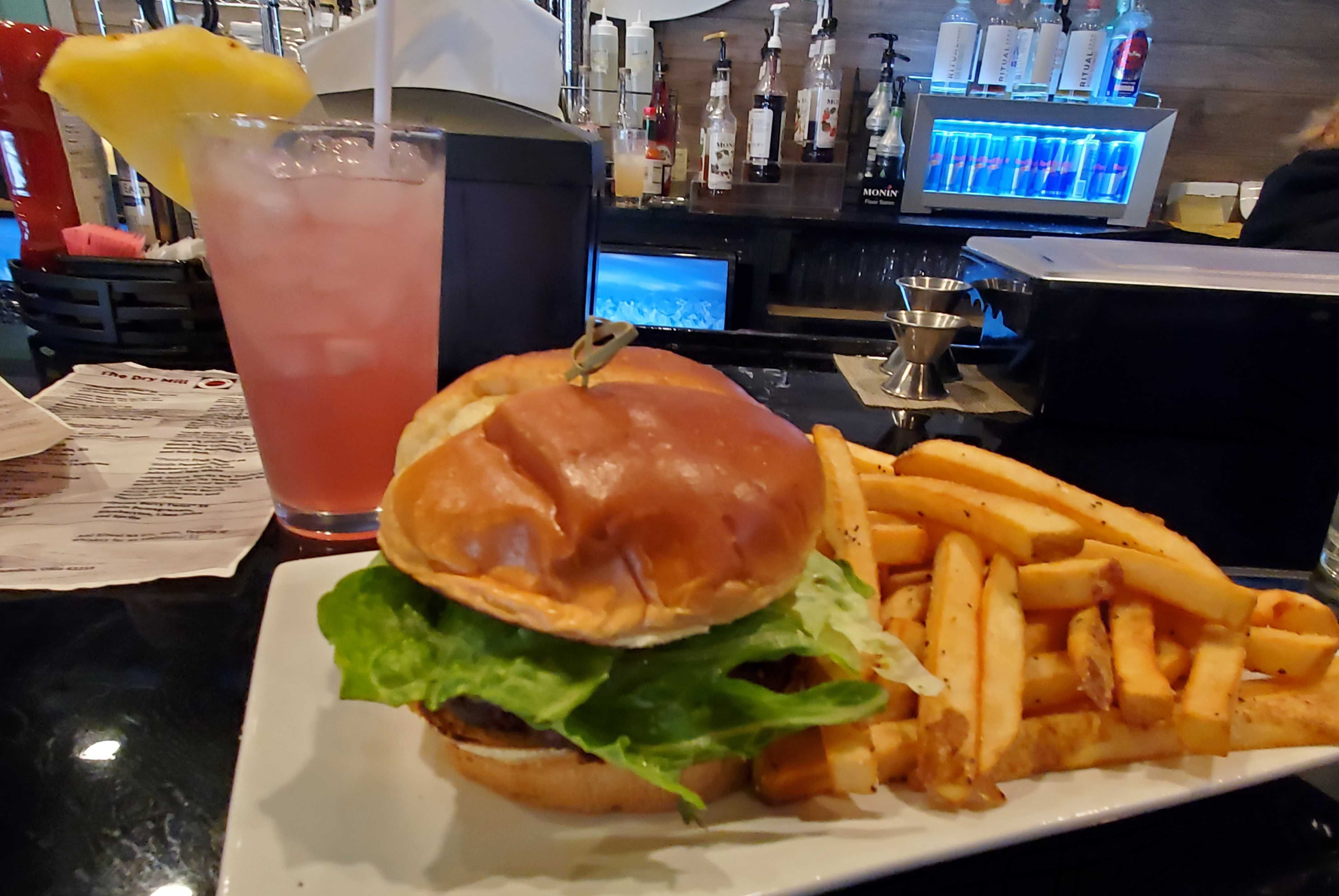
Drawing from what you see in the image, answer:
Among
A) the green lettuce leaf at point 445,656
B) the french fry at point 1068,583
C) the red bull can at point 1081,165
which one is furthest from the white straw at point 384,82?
the red bull can at point 1081,165

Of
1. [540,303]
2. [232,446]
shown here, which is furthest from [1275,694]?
[232,446]

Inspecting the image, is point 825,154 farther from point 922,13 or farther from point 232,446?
point 232,446

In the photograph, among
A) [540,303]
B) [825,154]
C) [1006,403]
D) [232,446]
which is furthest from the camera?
[825,154]

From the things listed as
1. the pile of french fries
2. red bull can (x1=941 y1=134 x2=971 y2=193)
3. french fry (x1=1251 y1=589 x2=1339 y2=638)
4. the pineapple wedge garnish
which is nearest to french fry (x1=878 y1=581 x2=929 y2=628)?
the pile of french fries

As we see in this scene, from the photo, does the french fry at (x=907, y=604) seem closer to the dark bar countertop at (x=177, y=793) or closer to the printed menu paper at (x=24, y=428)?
the dark bar countertop at (x=177, y=793)

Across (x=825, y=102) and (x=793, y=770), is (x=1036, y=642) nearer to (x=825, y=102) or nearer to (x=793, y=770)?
(x=793, y=770)

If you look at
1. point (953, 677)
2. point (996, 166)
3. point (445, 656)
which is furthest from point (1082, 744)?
point (996, 166)
